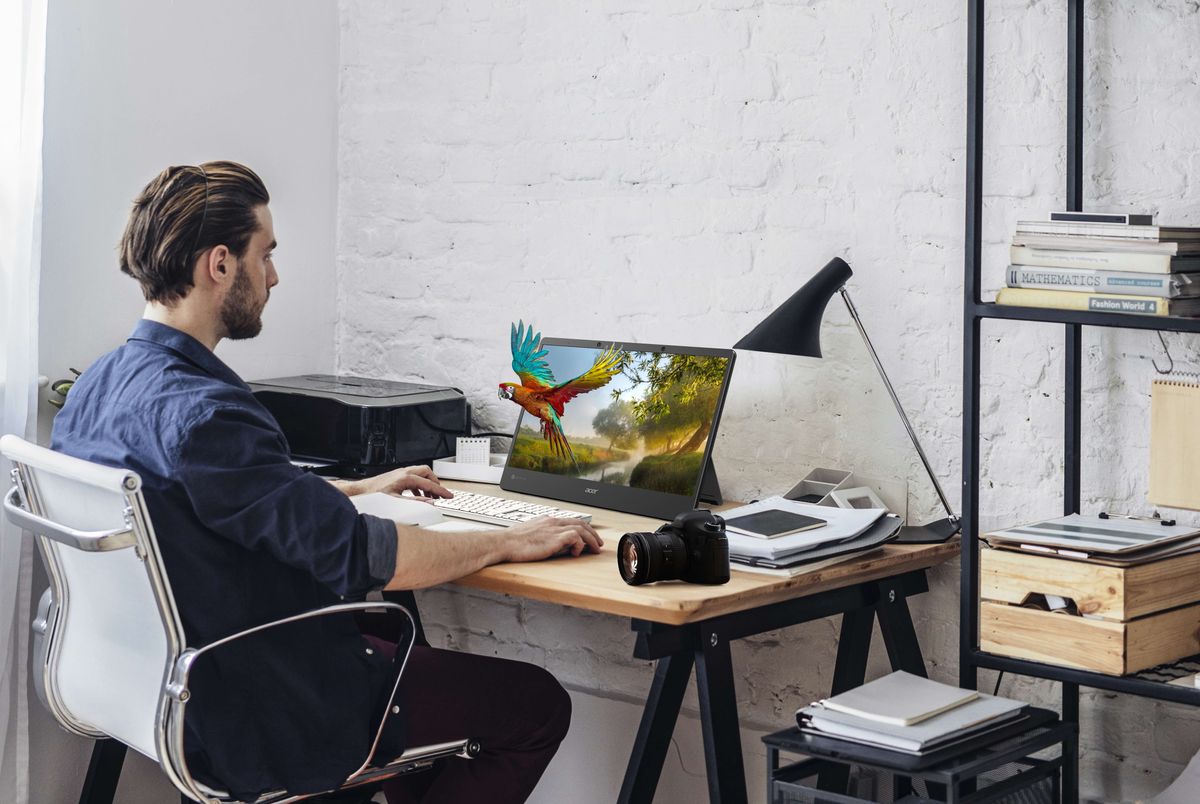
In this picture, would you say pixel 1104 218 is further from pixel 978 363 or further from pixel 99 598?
pixel 99 598

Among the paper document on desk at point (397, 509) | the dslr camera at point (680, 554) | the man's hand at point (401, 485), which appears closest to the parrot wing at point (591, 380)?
the man's hand at point (401, 485)

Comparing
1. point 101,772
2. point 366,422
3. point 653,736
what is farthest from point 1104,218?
point 101,772

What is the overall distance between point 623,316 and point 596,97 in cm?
44

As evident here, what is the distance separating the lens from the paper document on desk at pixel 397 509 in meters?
2.18

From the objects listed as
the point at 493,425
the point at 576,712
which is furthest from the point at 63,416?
the point at 576,712

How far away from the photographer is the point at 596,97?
2688 mm

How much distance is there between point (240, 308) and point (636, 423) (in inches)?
29.7

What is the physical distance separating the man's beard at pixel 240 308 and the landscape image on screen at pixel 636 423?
70 cm

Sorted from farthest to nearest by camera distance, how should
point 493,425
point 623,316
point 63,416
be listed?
point 493,425, point 623,316, point 63,416

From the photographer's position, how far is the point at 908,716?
1.75m

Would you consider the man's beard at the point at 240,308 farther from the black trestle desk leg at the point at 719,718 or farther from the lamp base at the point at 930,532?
the lamp base at the point at 930,532

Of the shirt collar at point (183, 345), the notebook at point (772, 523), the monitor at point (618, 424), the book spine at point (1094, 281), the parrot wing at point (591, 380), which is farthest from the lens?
the parrot wing at point (591, 380)

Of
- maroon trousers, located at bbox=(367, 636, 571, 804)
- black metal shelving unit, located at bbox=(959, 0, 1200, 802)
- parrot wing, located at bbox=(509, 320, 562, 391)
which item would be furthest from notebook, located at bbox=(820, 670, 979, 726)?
parrot wing, located at bbox=(509, 320, 562, 391)

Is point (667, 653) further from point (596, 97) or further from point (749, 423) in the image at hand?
point (596, 97)
